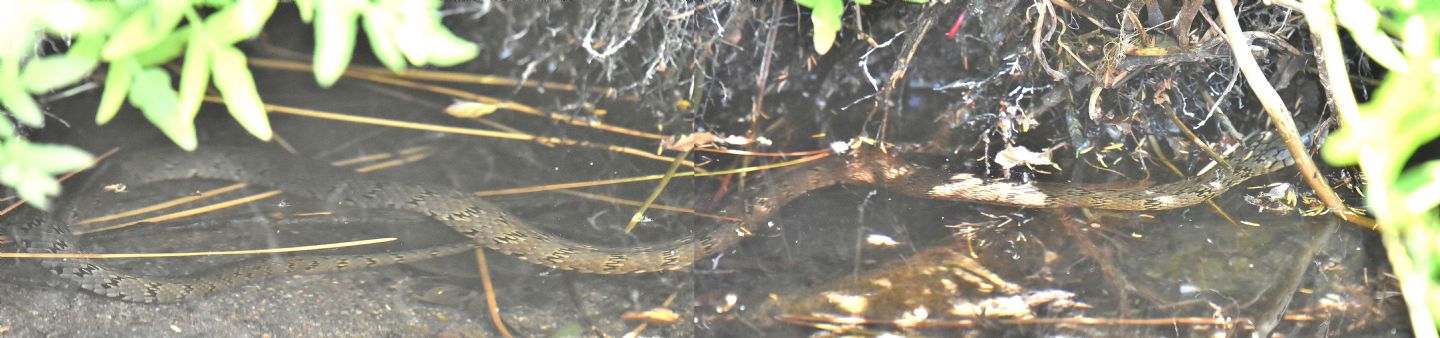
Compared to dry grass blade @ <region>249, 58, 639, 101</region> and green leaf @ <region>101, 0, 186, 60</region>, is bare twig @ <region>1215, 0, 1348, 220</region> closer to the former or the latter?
dry grass blade @ <region>249, 58, 639, 101</region>

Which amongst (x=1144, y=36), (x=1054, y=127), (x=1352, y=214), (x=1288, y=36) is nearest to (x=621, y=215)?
(x=1054, y=127)

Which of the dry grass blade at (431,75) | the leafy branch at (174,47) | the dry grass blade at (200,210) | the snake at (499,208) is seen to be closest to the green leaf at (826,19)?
the leafy branch at (174,47)

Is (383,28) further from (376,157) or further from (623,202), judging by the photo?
(376,157)

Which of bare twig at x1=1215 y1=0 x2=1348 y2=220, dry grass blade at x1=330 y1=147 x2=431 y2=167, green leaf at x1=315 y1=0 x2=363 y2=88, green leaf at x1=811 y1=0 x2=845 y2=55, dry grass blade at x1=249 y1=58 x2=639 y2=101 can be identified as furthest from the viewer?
dry grass blade at x1=249 y1=58 x2=639 y2=101

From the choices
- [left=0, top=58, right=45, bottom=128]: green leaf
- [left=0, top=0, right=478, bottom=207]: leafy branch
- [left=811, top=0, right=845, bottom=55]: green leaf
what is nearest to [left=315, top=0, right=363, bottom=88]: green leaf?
[left=0, top=0, right=478, bottom=207]: leafy branch

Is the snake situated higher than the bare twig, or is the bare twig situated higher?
the bare twig

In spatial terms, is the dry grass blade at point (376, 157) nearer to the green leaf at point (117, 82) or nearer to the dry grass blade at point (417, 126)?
the dry grass blade at point (417, 126)

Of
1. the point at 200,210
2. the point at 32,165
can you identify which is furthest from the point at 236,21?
the point at 200,210
